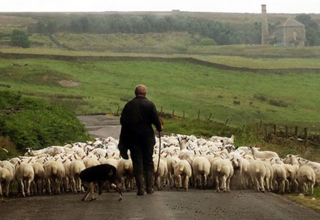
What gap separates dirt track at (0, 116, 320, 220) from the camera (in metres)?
16.4

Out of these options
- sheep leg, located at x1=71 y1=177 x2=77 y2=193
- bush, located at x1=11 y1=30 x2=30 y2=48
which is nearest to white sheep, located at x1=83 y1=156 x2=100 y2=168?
sheep leg, located at x1=71 y1=177 x2=77 y2=193

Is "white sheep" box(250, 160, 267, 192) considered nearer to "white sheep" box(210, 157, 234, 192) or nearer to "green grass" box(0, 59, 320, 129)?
"white sheep" box(210, 157, 234, 192)

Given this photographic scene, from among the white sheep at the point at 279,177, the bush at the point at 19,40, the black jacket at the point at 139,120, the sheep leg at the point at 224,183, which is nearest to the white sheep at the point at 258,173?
the white sheep at the point at 279,177

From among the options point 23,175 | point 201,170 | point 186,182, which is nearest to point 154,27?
point 201,170

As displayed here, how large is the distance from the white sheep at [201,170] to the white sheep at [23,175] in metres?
4.09

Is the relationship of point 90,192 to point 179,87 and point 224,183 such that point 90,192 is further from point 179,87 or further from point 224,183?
point 179,87

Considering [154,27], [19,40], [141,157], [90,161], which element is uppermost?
[141,157]

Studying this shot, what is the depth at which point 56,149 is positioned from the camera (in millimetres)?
27219

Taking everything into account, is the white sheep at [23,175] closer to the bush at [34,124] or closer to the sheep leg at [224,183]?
the sheep leg at [224,183]

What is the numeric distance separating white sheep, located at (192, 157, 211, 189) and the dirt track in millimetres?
1315

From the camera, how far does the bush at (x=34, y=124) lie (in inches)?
1230

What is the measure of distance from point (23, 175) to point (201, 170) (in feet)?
14.3

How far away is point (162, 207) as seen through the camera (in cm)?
1727

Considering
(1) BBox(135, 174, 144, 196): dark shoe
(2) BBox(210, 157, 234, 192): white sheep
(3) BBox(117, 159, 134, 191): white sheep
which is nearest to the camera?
(1) BBox(135, 174, 144, 196): dark shoe
